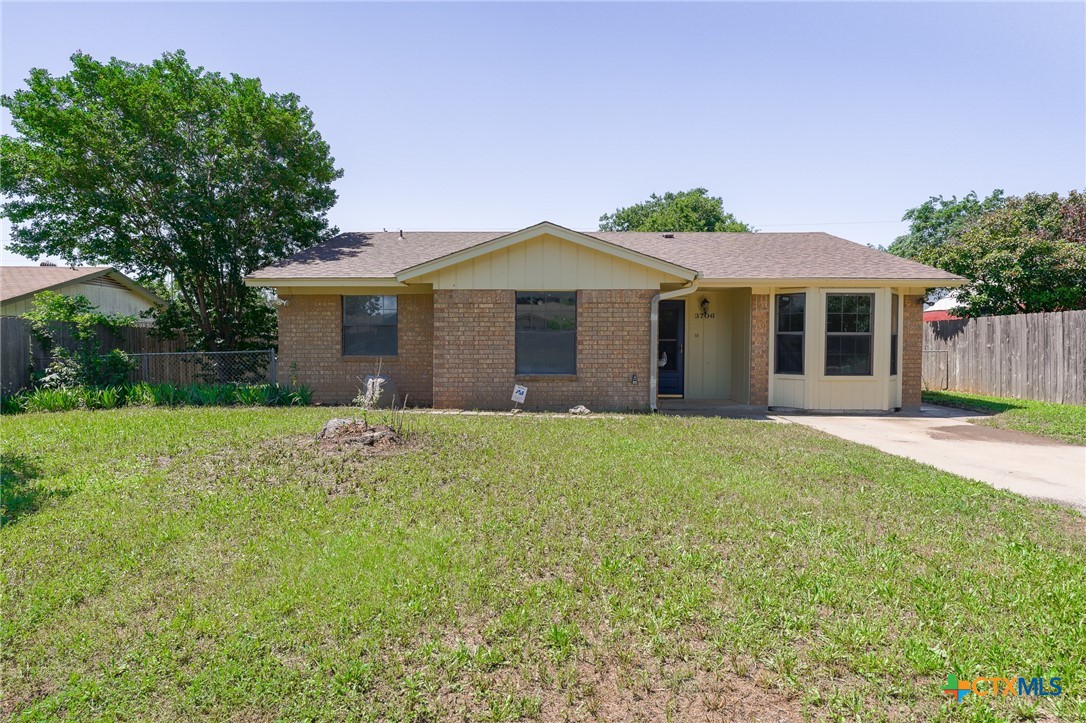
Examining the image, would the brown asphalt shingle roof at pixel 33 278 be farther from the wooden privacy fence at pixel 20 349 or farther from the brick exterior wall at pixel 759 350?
the brick exterior wall at pixel 759 350

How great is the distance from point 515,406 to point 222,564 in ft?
24.6

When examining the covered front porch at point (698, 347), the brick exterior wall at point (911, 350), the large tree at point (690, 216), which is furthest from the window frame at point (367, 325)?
the large tree at point (690, 216)

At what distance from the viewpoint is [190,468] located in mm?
6312

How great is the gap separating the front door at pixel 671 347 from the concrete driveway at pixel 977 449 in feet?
9.24

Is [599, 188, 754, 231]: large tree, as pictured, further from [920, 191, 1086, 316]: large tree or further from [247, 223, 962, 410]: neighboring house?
[247, 223, 962, 410]: neighboring house

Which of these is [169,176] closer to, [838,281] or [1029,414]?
[838,281]

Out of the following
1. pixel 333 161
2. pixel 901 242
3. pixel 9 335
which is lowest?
pixel 9 335

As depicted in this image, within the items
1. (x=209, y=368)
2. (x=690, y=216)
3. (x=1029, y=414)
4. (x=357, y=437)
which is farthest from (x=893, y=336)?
(x=690, y=216)

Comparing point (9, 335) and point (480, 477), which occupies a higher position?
point (9, 335)

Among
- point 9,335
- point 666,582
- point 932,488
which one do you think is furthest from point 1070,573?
point 9,335

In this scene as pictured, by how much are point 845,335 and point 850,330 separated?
0.14 meters

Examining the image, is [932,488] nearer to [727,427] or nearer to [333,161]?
[727,427]

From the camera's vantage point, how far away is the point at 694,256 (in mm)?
13477

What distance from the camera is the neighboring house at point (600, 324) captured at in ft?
36.5
